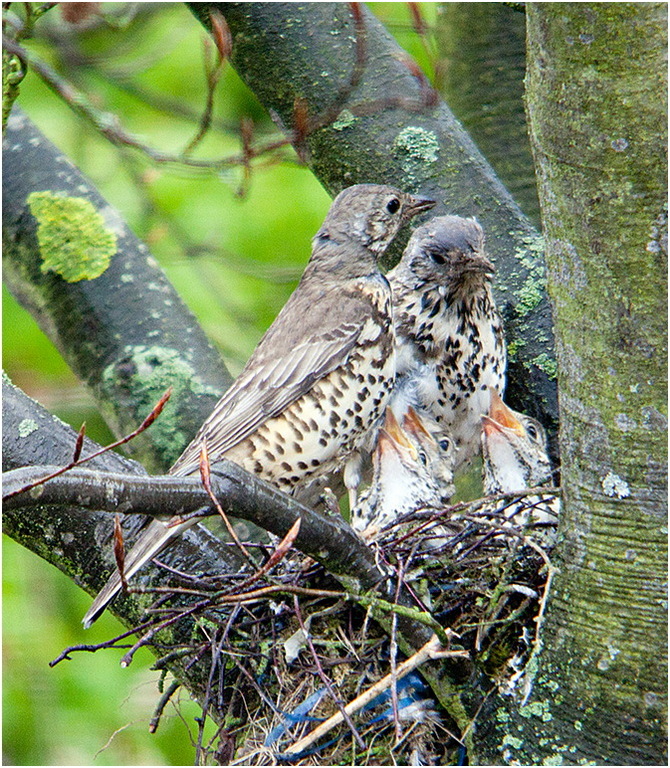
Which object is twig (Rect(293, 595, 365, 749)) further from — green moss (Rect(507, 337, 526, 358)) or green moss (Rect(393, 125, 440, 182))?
green moss (Rect(393, 125, 440, 182))

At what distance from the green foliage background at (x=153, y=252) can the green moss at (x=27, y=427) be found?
3.88 feet

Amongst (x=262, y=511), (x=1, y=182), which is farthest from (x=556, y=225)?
(x=1, y=182)

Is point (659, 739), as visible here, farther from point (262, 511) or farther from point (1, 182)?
point (1, 182)

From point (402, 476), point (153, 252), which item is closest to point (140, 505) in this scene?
point (402, 476)

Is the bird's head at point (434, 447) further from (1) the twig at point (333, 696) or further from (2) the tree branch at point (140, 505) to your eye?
(1) the twig at point (333, 696)

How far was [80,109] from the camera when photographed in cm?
304

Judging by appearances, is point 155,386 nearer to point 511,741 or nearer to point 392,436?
point 392,436

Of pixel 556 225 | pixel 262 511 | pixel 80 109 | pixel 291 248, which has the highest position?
pixel 80 109

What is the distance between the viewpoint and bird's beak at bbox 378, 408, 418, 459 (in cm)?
337

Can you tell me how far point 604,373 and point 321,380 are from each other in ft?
5.08

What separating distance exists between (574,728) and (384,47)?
8.07 feet

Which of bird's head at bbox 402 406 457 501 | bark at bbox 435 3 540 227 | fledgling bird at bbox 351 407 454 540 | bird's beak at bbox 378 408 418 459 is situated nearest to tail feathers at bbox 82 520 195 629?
fledgling bird at bbox 351 407 454 540

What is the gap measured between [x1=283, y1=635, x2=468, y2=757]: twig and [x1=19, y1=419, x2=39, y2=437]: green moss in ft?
3.56

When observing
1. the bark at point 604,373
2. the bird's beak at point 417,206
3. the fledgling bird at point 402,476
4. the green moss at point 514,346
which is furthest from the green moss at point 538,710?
the bird's beak at point 417,206
